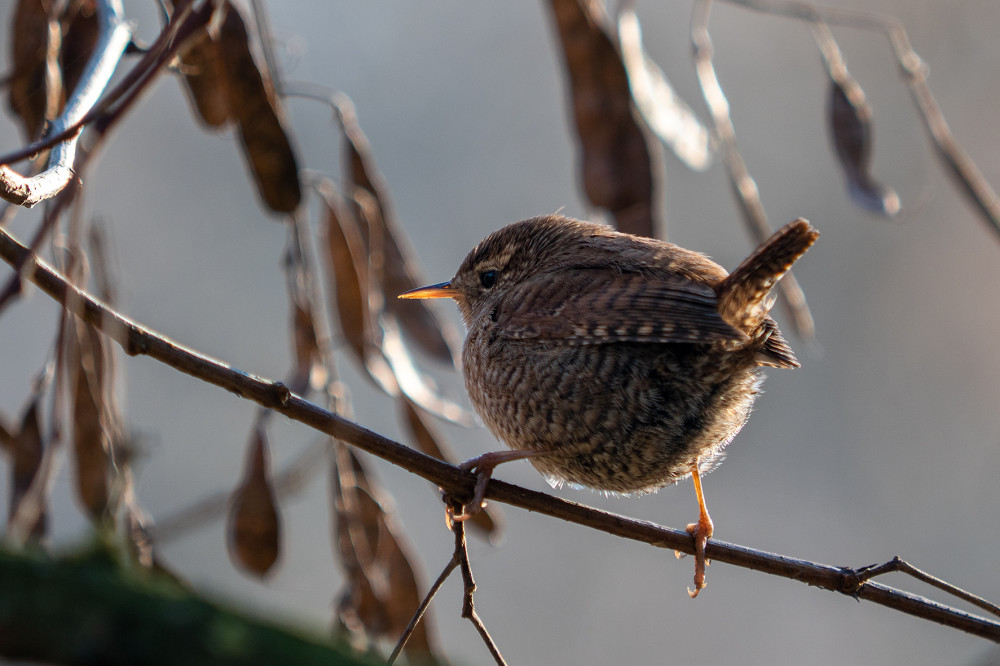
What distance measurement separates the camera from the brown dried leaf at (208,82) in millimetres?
2664

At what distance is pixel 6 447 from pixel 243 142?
121cm

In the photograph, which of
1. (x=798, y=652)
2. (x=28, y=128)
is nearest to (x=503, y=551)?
(x=798, y=652)

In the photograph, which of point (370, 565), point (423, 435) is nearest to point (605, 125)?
point (423, 435)

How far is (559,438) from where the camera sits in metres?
2.41

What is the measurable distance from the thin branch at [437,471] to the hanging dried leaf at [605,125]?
42.5 inches

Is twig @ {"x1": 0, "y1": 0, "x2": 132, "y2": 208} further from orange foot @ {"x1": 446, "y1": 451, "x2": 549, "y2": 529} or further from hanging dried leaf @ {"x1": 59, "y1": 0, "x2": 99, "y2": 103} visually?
orange foot @ {"x1": 446, "y1": 451, "x2": 549, "y2": 529}

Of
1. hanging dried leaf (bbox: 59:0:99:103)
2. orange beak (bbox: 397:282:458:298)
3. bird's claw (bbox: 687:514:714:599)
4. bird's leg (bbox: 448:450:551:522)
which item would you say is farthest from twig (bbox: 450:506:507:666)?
hanging dried leaf (bbox: 59:0:99:103)

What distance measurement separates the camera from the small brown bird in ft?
7.47

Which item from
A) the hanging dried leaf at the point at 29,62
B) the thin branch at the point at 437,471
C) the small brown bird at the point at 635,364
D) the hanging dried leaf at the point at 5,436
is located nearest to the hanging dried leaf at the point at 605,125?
the small brown bird at the point at 635,364

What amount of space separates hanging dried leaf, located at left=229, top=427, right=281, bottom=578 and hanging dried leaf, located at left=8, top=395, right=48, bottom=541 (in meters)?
0.51

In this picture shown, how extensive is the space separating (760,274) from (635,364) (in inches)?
15.4

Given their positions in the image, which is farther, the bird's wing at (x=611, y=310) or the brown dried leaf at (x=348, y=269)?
the brown dried leaf at (x=348, y=269)

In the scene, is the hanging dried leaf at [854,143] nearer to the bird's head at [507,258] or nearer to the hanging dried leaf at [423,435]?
the bird's head at [507,258]

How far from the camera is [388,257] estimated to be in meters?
3.23
